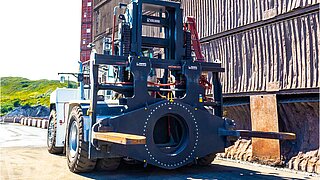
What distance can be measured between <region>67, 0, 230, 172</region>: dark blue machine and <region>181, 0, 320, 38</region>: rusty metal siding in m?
2.90

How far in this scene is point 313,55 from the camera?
800cm

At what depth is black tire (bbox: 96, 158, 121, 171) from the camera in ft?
23.0

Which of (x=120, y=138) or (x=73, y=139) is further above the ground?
(x=120, y=138)

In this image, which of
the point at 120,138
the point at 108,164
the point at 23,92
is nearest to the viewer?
the point at 120,138

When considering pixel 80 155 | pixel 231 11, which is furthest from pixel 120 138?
pixel 231 11

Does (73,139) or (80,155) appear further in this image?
(73,139)

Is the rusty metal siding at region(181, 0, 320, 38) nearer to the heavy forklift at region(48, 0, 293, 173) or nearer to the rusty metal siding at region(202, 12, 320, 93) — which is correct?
the rusty metal siding at region(202, 12, 320, 93)

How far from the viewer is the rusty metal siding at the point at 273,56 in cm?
Result: 809

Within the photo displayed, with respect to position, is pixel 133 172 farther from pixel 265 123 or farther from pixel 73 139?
pixel 265 123

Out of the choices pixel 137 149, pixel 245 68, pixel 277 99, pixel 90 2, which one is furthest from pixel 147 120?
pixel 90 2

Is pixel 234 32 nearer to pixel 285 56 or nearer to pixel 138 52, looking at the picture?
pixel 285 56

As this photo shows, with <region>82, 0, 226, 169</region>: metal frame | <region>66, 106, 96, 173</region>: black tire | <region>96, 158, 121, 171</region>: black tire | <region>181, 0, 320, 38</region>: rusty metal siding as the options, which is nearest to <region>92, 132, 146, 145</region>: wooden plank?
Answer: <region>82, 0, 226, 169</region>: metal frame

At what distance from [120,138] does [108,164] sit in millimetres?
2337

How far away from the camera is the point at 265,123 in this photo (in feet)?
29.8
